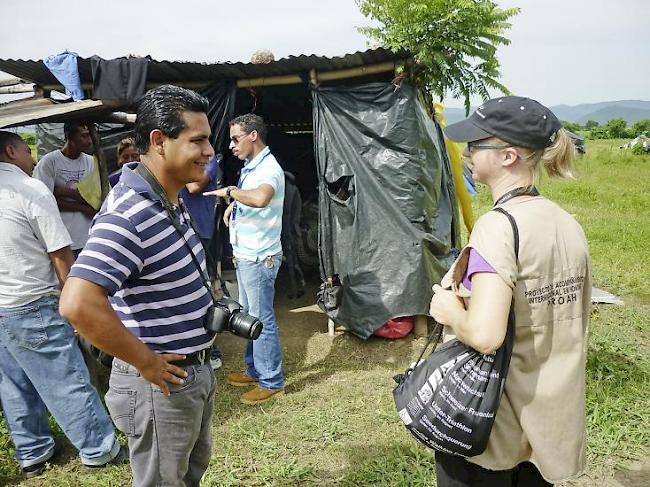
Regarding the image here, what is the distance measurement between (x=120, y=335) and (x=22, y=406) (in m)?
2.03

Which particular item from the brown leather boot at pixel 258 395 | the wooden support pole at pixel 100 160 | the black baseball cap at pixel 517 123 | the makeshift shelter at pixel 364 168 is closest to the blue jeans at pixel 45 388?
the brown leather boot at pixel 258 395

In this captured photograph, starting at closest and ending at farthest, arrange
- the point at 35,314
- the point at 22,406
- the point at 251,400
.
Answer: the point at 35,314
the point at 22,406
the point at 251,400

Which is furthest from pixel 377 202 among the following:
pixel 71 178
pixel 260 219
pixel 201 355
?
pixel 201 355

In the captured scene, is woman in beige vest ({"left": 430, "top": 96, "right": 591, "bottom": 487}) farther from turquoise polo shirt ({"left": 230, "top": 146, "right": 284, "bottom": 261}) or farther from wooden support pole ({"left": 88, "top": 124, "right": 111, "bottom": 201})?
wooden support pole ({"left": 88, "top": 124, "right": 111, "bottom": 201})

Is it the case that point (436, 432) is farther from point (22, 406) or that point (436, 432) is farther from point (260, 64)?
point (260, 64)

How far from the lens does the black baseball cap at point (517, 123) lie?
1.51 m

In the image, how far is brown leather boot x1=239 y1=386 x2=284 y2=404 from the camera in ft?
12.4

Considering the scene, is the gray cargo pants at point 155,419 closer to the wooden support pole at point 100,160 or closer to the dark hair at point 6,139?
the dark hair at point 6,139

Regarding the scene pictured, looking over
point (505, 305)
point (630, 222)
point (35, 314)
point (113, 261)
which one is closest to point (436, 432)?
point (505, 305)

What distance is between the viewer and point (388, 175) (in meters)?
4.70

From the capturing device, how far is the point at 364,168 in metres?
4.72

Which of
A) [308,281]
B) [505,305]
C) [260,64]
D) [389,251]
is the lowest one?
[308,281]

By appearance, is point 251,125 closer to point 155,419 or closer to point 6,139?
point 6,139

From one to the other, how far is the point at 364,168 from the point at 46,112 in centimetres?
265
